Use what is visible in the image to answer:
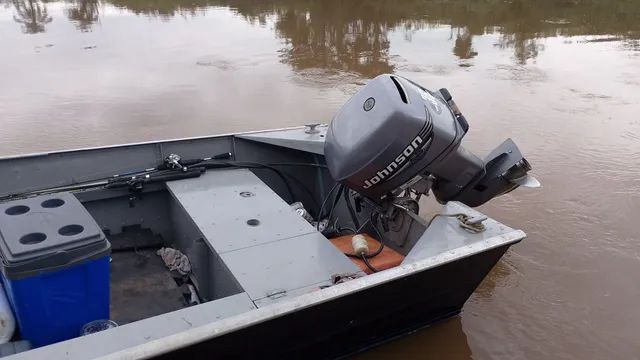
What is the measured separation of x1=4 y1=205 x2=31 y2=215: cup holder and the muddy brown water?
178 cm

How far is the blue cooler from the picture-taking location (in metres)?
2.03

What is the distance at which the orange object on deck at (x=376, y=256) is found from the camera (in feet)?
8.78

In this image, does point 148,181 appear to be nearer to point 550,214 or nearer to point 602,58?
point 550,214

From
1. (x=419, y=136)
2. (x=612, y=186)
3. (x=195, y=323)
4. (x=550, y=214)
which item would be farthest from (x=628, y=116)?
(x=195, y=323)

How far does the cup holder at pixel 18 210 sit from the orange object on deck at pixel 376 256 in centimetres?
148

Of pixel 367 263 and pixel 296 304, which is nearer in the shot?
pixel 296 304

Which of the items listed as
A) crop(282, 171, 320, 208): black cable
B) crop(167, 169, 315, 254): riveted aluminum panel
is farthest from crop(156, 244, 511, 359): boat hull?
crop(282, 171, 320, 208): black cable

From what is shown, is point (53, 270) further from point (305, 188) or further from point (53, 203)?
point (305, 188)

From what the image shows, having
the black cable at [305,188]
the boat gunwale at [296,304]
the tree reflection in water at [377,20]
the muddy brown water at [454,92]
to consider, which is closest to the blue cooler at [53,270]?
the boat gunwale at [296,304]

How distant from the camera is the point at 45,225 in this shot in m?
2.19

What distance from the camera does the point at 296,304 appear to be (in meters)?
2.00

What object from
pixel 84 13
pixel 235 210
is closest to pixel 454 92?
pixel 235 210

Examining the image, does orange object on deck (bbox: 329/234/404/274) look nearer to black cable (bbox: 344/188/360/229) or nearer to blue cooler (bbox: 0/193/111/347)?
black cable (bbox: 344/188/360/229)

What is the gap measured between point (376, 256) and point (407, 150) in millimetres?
559
